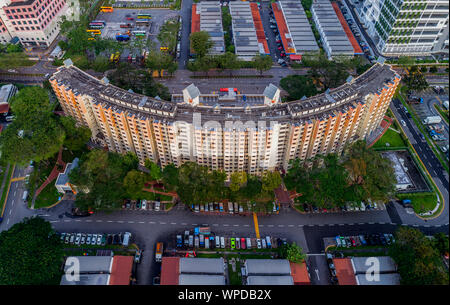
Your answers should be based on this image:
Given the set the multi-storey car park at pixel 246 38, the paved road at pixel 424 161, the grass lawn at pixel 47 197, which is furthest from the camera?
the multi-storey car park at pixel 246 38

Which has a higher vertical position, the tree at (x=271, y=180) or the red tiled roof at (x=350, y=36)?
the red tiled roof at (x=350, y=36)

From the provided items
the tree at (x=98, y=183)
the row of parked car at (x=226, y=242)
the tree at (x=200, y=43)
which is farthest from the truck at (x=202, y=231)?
the tree at (x=200, y=43)

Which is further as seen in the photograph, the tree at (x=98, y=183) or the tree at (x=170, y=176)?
the tree at (x=170, y=176)

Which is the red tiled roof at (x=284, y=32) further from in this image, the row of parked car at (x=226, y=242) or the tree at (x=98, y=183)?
the tree at (x=98, y=183)

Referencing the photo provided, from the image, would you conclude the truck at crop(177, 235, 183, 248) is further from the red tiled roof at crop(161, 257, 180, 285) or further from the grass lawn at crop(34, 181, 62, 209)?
the grass lawn at crop(34, 181, 62, 209)

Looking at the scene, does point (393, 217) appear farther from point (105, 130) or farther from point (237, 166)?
point (105, 130)

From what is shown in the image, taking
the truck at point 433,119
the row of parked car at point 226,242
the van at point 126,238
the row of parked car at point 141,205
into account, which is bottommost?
the row of parked car at point 226,242
